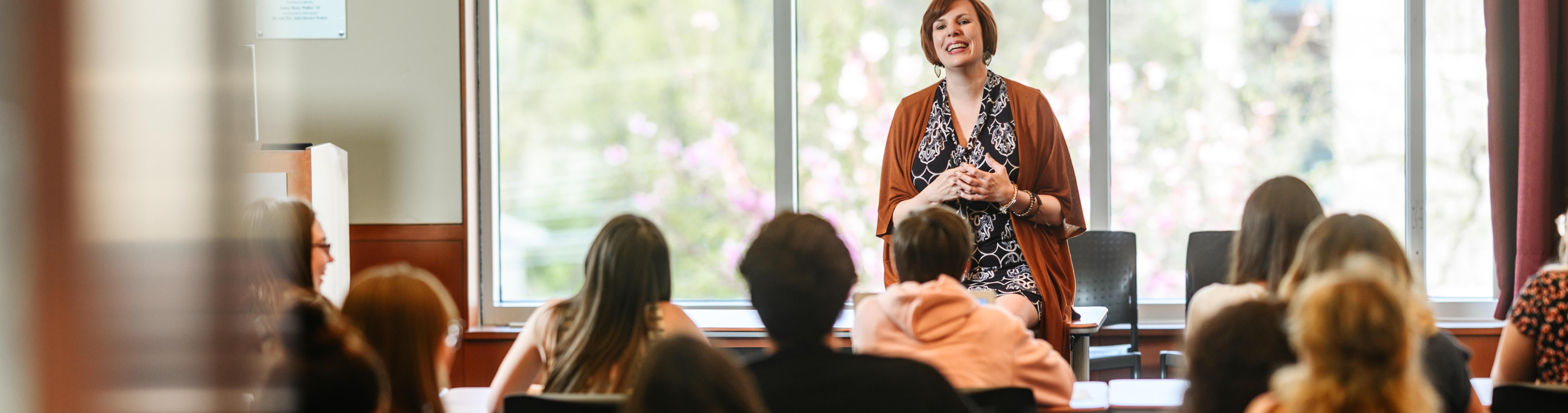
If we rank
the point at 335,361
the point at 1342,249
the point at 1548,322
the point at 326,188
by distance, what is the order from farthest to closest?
1. the point at 326,188
2. the point at 1548,322
3. the point at 1342,249
4. the point at 335,361

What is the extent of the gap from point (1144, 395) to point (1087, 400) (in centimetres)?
13

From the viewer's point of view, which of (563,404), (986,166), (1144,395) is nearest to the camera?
(563,404)

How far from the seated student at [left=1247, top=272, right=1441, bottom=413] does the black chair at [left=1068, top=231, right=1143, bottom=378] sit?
266 cm

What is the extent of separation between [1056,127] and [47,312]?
9.10 ft

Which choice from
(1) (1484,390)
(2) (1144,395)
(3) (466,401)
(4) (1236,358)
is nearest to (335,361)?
(3) (466,401)

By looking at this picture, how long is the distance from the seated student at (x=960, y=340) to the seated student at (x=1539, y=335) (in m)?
0.82

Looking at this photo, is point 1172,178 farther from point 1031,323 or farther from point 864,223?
point 1031,323

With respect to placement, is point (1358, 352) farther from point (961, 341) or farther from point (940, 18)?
point (940, 18)

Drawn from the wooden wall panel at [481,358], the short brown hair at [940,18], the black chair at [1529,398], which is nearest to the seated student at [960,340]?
the black chair at [1529,398]

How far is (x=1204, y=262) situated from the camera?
3676 millimetres

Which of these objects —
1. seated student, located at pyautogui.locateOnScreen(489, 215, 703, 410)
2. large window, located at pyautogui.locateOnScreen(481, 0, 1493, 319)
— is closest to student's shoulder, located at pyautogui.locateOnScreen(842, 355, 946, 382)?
seated student, located at pyautogui.locateOnScreen(489, 215, 703, 410)

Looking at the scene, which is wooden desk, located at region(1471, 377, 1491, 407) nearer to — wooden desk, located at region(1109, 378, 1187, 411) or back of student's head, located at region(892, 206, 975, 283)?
wooden desk, located at region(1109, 378, 1187, 411)

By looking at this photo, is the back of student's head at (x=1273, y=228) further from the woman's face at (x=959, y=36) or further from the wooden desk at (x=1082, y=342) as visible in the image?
the woman's face at (x=959, y=36)

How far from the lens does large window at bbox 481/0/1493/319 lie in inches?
160
